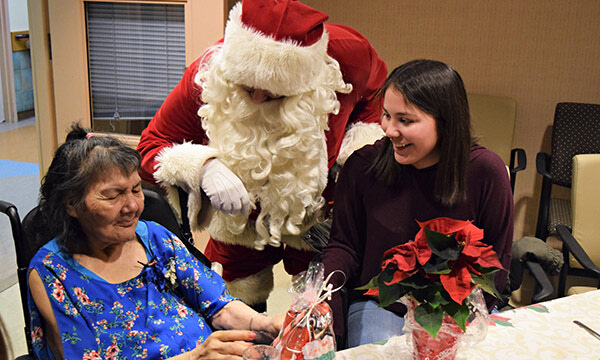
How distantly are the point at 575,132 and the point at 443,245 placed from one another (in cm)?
279

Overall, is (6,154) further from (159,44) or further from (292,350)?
(292,350)

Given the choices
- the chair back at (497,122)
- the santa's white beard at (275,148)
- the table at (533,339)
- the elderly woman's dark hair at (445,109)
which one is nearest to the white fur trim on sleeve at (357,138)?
the santa's white beard at (275,148)

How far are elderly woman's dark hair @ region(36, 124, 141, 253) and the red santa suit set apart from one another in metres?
0.37

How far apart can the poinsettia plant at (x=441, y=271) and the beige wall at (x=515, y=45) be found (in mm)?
2923

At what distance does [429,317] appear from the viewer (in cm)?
121

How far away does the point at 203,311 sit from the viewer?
5.77 ft

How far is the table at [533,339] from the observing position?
4.69ft

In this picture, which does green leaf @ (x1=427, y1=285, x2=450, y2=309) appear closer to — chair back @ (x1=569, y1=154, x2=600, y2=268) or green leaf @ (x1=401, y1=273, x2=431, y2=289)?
green leaf @ (x1=401, y1=273, x2=431, y2=289)

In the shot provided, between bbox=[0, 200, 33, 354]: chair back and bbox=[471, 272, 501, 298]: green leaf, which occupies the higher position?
bbox=[471, 272, 501, 298]: green leaf

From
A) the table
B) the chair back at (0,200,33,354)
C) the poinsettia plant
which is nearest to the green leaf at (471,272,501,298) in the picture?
the poinsettia plant

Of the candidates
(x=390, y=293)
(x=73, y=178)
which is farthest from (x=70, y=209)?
(x=390, y=293)

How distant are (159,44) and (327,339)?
93.7 inches

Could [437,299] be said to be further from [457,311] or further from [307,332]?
[307,332]

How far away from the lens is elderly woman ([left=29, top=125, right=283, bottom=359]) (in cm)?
Answer: 144
